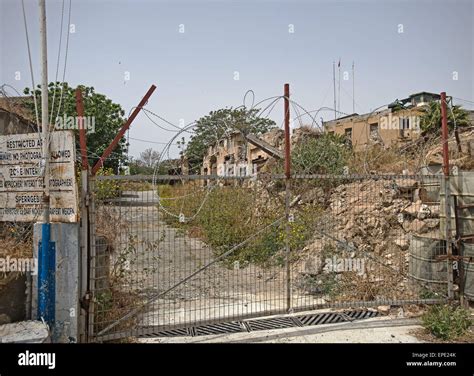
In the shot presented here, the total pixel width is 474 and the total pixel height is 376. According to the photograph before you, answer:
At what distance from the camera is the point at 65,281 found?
3701 mm

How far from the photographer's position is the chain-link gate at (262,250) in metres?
4.37

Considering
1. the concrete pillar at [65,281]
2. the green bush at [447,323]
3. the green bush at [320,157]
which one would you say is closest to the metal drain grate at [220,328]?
the concrete pillar at [65,281]

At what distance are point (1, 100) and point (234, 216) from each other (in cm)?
531

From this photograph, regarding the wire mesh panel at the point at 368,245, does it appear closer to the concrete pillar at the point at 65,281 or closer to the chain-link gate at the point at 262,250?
the chain-link gate at the point at 262,250

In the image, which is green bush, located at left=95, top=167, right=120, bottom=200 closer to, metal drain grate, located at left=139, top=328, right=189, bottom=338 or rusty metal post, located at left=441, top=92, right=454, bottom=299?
metal drain grate, located at left=139, top=328, right=189, bottom=338

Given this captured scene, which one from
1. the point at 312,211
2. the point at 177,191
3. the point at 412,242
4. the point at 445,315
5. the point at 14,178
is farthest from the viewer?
the point at 312,211

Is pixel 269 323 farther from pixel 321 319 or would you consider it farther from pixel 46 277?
pixel 46 277

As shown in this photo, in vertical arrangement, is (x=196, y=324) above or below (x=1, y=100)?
below

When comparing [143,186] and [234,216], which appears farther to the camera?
[234,216]

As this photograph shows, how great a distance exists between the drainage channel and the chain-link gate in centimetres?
11

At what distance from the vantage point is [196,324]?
14.3 ft

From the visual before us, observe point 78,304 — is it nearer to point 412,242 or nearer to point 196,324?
point 196,324
